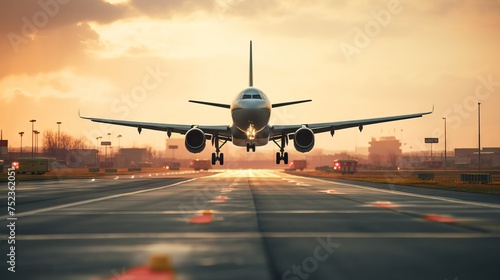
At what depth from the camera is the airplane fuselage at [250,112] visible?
3716cm

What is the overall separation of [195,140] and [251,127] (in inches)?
183

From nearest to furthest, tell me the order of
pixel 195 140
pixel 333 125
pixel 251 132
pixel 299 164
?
pixel 251 132
pixel 195 140
pixel 333 125
pixel 299 164

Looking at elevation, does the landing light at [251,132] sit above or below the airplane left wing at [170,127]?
below

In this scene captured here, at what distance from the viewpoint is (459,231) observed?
13.5 m

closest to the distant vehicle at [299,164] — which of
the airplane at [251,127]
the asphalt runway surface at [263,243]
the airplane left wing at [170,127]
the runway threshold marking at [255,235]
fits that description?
the airplane at [251,127]

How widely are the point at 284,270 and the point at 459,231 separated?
6984mm

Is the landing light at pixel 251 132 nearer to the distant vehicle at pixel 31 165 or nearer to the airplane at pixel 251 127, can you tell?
the airplane at pixel 251 127

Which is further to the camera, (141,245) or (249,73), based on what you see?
(249,73)

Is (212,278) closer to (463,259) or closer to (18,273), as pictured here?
(18,273)

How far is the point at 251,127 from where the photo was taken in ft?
127

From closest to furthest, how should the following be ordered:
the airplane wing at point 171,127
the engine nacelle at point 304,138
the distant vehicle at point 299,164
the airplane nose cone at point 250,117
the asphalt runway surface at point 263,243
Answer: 1. the asphalt runway surface at point 263,243
2. the airplane nose cone at point 250,117
3. the engine nacelle at point 304,138
4. the airplane wing at point 171,127
5. the distant vehicle at point 299,164

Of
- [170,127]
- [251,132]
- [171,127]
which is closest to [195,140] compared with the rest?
[251,132]

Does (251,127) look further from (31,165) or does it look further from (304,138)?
(31,165)

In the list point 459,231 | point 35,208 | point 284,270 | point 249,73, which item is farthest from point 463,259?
point 249,73
